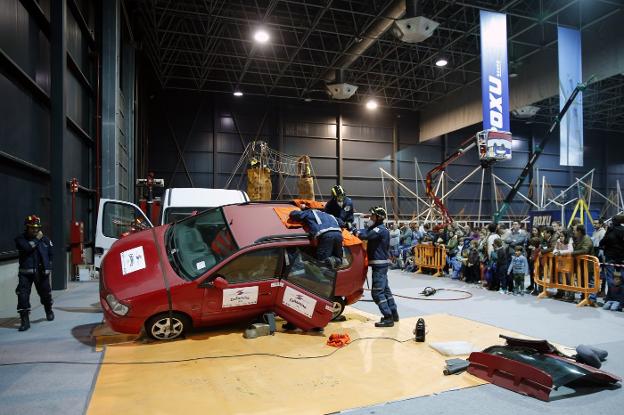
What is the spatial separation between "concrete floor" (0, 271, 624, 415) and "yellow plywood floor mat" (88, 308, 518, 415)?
20 cm

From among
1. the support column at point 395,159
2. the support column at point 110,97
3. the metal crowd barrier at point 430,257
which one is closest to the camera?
the metal crowd barrier at point 430,257

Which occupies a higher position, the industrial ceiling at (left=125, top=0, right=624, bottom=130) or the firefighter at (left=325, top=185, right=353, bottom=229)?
the industrial ceiling at (left=125, top=0, right=624, bottom=130)

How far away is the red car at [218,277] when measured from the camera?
5059 mm

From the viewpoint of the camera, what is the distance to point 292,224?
5961 millimetres

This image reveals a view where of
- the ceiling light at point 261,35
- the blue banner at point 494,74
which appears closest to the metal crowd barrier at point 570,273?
the blue banner at point 494,74

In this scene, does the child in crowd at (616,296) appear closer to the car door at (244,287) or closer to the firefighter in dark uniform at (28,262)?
the car door at (244,287)

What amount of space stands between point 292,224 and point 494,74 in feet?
36.3

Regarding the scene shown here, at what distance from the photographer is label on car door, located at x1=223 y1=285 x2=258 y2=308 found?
5.33 metres

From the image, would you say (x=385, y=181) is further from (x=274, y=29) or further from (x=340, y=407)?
(x=340, y=407)

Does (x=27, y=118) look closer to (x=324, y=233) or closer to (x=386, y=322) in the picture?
(x=324, y=233)

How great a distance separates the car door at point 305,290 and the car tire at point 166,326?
1.22 meters

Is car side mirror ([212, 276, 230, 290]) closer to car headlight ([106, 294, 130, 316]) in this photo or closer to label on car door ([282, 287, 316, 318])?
label on car door ([282, 287, 316, 318])

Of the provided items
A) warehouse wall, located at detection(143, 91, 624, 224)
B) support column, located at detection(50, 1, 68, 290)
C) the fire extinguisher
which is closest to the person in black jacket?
support column, located at detection(50, 1, 68, 290)

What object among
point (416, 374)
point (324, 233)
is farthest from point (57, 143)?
point (416, 374)
